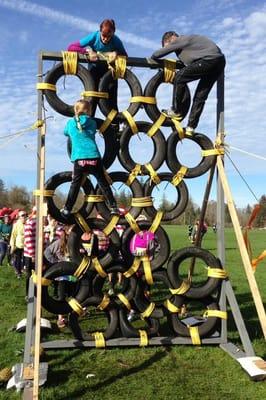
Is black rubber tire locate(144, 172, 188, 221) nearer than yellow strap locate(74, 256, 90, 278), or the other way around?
yellow strap locate(74, 256, 90, 278)

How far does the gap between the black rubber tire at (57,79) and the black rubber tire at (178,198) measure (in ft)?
4.46

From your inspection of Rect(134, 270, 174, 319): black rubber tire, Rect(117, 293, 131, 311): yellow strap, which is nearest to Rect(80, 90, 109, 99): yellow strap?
Rect(134, 270, 174, 319): black rubber tire

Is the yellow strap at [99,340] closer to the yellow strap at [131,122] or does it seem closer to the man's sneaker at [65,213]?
the man's sneaker at [65,213]

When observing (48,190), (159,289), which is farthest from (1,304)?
(48,190)

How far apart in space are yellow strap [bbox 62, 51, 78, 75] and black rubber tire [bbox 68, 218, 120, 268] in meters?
1.88

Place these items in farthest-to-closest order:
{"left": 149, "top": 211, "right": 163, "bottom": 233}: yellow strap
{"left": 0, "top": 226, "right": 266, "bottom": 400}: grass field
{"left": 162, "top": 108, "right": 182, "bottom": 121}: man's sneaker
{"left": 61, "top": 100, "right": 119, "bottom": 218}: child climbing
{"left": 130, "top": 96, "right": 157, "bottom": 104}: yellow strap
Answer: {"left": 162, "top": 108, "right": 182, "bottom": 121}: man's sneaker, {"left": 130, "top": 96, "right": 157, "bottom": 104}: yellow strap, {"left": 149, "top": 211, "right": 163, "bottom": 233}: yellow strap, {"left": 61, "top": 100, "right": 119, "bottom": 218}: child climbing, {"left": 0, "top": 226, "right": 266, "bottom": 400}: grass field

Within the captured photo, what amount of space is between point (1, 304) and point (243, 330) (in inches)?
201

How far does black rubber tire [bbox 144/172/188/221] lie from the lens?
6312 mm

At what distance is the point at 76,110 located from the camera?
5.89m

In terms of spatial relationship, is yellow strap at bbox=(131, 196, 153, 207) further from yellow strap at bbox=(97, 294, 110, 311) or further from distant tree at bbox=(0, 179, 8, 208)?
distant tree at bbox=(0, 179, 8, 208)

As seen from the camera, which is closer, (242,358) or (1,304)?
(242,358)

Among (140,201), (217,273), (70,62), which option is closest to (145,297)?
(217,273)

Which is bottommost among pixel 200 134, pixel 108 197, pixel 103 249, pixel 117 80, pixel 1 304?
pixel 1 304

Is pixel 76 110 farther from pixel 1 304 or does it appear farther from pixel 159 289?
pixel 159 289
